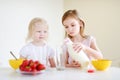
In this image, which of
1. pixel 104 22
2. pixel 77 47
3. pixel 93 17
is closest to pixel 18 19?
pixel 93 17

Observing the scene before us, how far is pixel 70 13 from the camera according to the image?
1.60m

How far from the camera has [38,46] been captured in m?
1.63

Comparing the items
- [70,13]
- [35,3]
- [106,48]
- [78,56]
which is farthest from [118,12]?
[78,56]

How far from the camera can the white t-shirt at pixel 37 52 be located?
5.27 ft

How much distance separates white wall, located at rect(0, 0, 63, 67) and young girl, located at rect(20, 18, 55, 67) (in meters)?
1.07

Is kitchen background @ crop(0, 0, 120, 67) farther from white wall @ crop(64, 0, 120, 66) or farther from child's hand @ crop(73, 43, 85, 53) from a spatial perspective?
child's hand @ crop(73, 43, 85, 53)

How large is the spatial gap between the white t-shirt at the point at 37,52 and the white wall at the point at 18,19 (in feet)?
3.50

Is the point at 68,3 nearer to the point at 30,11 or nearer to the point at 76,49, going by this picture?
the point at 30,11

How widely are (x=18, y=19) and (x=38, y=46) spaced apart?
1.35 metres

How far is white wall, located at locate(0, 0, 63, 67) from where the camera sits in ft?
8.95

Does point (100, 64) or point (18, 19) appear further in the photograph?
point (18, 19)

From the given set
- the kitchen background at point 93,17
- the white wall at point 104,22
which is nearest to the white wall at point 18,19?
the kitchen background at point 93,17

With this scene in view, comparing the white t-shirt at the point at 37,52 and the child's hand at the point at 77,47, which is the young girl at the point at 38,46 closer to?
the white t-shirt at the point at 37,52

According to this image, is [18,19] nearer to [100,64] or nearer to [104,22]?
[104,22]
